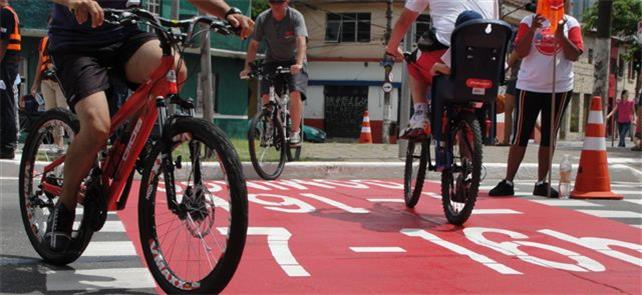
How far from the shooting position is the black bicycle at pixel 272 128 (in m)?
8.77

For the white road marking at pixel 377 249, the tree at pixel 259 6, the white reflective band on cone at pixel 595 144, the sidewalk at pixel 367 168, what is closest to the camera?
the white road marking at pixel 377 249

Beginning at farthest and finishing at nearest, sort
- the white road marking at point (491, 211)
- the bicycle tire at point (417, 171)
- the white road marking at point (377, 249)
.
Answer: the white road marking at point (491, 211) < the bicycle tire at point (417, 171) < the white road marking at point (377, 249)

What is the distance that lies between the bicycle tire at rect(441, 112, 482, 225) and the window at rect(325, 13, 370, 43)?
37.7 m

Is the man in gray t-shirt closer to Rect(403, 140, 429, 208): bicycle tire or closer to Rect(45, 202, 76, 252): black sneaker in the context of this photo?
Rect(403, 140, 429, 208): bicycle tire

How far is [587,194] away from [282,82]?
3549mm

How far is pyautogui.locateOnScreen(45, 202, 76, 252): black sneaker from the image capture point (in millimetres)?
4066

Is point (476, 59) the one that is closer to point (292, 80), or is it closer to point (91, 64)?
point (91, 64)

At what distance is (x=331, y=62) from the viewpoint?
43312mm

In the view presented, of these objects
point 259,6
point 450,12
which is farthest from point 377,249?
point 259,6

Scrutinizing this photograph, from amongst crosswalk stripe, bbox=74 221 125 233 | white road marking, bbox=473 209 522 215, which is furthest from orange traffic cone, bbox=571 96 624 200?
crosswalk stripe, bbox=74 221 125 233

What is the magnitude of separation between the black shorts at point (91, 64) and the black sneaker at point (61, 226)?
0.54m

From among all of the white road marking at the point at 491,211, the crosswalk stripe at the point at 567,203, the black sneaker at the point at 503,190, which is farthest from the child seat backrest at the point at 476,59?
the black sneaker at the point at 503,190

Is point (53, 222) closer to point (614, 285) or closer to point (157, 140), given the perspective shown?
point (157, 140)

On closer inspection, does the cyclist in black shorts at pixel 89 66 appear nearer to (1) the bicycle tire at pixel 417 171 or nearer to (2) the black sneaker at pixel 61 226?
(2) the black sneaker at pixel 61 226
